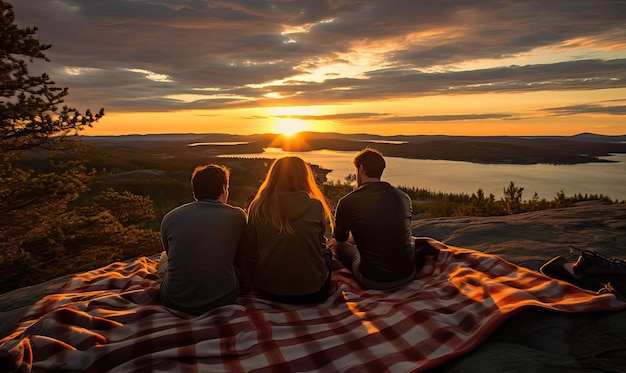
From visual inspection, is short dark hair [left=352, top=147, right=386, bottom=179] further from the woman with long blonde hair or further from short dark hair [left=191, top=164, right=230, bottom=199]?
short dark hair [left=191, top=164, right=230, bottom=199]

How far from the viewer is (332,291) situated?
4.61 meters

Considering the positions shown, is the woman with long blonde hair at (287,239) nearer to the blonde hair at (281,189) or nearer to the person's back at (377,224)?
the blonde hair at (281,189)

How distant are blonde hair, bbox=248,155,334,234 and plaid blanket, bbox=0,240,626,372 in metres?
0.89

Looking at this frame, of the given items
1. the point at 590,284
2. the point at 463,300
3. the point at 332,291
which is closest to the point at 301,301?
the point at 332,291

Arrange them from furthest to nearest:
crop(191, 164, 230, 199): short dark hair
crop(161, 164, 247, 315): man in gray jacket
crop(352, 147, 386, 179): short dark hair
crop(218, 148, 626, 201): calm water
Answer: crop(218, 148, 626, 201): calm water → crop(352, 147, 386, 179): short dark hair → crop(191, 164, 230, 199): short dark hair → crop(161, 164, 247, 315): man in gray jacket

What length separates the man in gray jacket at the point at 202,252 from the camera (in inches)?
151

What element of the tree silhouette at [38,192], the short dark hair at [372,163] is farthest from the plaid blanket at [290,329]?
the tree silhouette at [38,192]

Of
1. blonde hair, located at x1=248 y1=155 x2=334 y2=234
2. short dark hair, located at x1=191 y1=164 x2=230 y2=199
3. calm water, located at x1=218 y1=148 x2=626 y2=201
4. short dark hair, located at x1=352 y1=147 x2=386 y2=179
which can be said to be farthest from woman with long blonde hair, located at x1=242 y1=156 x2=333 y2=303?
calm water, located at x1=218 y1=148 x2=626 y2=201

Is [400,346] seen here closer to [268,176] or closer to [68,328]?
[268,176]

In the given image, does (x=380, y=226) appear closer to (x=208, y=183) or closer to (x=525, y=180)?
(x=208, y=183)

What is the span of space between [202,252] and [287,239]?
2.77 feet

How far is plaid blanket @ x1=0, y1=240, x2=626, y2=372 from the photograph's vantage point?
2998 millimetres

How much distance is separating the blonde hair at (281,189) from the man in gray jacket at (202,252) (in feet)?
0.90

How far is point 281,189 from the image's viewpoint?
431 cm
